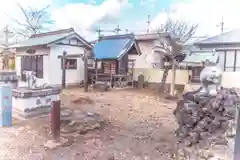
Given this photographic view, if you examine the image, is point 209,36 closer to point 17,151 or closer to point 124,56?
point 17,151

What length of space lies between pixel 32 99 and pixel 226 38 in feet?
6.99

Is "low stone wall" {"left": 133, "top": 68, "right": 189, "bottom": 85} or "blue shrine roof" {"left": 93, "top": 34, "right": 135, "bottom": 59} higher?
"blue shrine roof" {"left": 93, "top": 34, "right": 135, "bottom": 59}

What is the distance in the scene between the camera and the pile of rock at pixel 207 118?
141 centimetres

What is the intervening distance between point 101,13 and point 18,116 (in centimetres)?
156

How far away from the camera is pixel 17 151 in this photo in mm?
1531

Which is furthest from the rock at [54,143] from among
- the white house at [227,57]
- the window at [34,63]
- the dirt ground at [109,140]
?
the window at [34,63]

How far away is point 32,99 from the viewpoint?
2.41 metres

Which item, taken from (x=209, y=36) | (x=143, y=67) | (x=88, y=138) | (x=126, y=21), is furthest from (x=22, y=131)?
(x=143, y=67)

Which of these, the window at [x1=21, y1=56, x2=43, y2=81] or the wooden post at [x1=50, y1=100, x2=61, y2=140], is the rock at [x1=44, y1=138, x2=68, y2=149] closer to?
the wooden post at [x1=50, y1=100, x2=61, y2=140]

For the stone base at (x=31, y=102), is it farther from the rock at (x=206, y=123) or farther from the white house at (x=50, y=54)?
the white house at (x=50, y=54)

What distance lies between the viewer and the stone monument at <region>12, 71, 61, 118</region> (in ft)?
7.74

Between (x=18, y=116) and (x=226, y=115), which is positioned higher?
(x=226, y=115)

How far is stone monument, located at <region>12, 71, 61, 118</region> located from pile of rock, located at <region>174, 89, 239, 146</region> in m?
1.61

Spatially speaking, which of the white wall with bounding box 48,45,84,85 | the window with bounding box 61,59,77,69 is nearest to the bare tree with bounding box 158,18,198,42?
the white wall with bounding box 48,45,84,85
